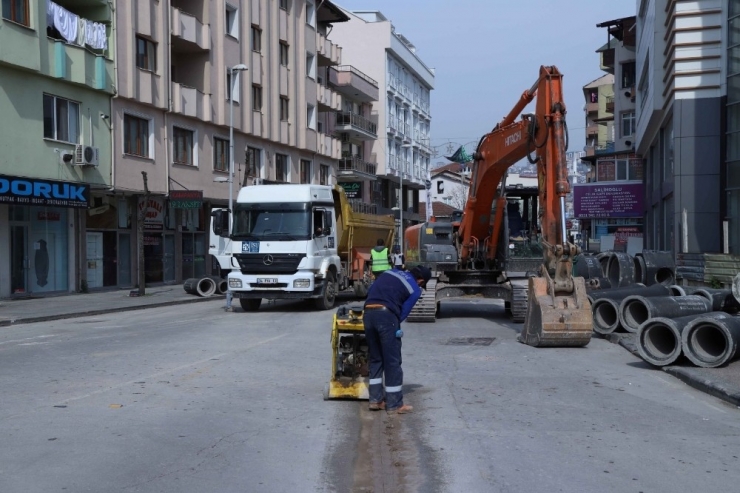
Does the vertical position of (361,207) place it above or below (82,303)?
above

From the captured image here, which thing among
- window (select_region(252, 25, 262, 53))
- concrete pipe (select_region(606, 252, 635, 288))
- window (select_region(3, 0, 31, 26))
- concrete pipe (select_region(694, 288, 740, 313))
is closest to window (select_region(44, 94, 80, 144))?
window (select_region(3, 0, 31, 26))

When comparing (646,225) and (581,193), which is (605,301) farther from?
(581,193)

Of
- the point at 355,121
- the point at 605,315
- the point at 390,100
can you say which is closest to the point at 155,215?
the point at 605,315

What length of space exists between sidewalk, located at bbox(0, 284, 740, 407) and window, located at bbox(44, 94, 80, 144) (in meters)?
5.23

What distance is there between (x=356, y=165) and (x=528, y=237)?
37.9m

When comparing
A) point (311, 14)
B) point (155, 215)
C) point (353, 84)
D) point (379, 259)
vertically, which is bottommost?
point (379, 259)

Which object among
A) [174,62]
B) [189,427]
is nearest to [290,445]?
[189,427]

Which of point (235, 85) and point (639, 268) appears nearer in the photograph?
point (639, 268)

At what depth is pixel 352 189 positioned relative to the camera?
55.8m

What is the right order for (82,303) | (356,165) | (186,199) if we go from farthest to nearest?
1. (356,165)
2. (186,199)
3. (82,303)

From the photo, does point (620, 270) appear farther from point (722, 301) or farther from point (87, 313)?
point (87, 313)

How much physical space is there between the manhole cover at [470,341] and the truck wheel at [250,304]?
25.2ft

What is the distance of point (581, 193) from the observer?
5600 centimetres

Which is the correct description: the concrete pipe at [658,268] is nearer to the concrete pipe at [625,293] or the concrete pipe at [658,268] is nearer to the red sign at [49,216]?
the concrete pipe at [625,293]
